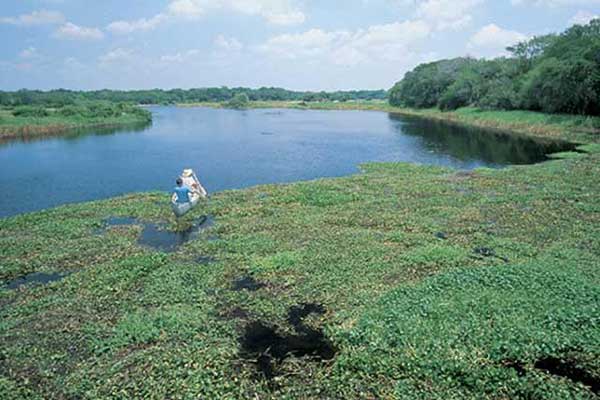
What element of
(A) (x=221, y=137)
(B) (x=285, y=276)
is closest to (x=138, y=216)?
(B) (x=285, y=276)

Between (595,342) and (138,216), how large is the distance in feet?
69.9

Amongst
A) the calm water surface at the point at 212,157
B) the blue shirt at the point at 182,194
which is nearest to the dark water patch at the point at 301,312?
the blue shirt at the point at 182,194

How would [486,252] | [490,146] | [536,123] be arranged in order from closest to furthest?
[486,252]
[490,146]
[536,123]

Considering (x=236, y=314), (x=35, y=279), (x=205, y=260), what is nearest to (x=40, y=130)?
(x=35, y=279)

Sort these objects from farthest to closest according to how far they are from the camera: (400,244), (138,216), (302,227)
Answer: (138,216) < (302,227) < (400,244)

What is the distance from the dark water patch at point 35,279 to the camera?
15.5 metres

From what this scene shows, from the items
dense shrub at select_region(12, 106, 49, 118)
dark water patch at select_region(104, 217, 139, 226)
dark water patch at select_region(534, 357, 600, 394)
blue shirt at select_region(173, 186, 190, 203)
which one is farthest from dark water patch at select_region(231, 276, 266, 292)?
dense shrub at select_region(12, 106, 49, 118)

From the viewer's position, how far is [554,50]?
70750mm

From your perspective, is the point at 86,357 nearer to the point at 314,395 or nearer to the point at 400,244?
the point at 314,395

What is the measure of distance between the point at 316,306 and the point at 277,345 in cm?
235

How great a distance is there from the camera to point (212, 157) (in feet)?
156

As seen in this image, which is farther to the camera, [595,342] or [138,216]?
[138,216]

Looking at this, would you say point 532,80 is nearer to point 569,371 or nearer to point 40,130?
point 569,371

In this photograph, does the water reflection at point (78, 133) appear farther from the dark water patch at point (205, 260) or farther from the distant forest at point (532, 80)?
the distant forest at point (532, 80)
